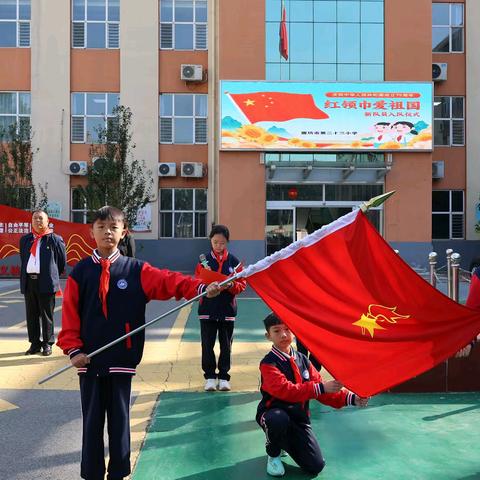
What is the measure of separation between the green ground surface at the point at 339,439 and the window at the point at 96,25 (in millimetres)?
19589

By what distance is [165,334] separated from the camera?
8805mm

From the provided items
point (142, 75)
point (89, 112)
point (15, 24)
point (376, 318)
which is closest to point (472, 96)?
point (142, 75)

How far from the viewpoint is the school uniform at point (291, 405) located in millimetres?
3561

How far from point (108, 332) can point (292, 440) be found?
145 centimetres

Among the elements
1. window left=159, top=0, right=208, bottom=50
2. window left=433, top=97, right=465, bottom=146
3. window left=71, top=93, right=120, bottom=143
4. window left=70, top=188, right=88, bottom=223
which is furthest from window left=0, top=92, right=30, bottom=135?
window left=433, top=97, right=465, bottom=146

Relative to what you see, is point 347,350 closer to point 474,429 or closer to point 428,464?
point 428,464

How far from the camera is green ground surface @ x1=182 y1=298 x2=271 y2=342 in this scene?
28.1ft

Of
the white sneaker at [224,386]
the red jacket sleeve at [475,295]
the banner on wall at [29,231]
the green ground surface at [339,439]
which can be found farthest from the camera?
the banner on wall at [29,231]

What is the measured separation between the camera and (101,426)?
10.7 ft

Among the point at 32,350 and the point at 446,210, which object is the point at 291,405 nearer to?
the point at 32,350

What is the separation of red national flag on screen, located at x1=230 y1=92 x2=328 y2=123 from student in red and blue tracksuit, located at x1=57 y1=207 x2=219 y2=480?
1732cm

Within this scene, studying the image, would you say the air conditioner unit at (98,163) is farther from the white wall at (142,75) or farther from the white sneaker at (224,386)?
Result: the white sneaker at (224,386)

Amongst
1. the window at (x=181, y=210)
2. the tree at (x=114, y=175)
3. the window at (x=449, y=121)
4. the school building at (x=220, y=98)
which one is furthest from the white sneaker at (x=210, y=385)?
the window at (x=449, y=121)

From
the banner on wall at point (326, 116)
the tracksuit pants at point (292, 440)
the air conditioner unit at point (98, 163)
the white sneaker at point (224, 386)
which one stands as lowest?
the white sneaker at point (224, 386)
